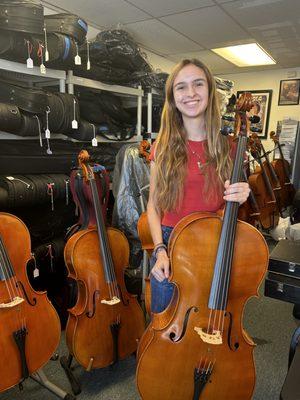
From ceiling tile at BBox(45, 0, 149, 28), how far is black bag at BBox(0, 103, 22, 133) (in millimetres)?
1250

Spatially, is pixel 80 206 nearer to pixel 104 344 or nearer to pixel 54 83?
pixel 104 344

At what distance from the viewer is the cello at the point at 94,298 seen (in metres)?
1.61

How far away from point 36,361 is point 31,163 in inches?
45.3

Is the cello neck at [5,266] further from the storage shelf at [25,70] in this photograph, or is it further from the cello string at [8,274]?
the storage shelf at [25,70]

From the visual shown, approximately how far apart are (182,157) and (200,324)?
2.10 ft

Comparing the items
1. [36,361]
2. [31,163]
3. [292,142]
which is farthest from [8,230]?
[292,142]

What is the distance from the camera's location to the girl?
126cm

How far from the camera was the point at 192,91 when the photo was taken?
1247 mm

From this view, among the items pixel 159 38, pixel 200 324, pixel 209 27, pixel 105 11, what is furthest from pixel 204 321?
pixel 159 38

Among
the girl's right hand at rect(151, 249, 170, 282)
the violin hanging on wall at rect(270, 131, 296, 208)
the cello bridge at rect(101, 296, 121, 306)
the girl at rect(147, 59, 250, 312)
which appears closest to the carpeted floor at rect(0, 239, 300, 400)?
the cello bridge at rect(101, 296, 121, 306)

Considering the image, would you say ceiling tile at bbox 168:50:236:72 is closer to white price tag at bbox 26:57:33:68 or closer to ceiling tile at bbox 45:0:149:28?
ceiling tile at bbox 45:0:149:28

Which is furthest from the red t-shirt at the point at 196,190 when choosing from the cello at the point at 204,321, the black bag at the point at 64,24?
the black bag at the point at 64,24

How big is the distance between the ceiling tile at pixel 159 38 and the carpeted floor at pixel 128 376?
2745 mm

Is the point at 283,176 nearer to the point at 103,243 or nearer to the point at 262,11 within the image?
the point at 262,11
